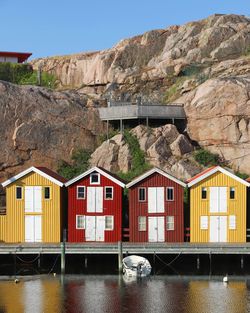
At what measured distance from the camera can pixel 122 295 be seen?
4969 centimetres

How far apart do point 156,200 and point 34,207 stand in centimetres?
954

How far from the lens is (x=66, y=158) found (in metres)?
83.4

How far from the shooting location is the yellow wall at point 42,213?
62.2 metres

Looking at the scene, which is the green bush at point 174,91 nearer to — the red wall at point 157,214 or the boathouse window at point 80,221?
the red wall at point 157,214

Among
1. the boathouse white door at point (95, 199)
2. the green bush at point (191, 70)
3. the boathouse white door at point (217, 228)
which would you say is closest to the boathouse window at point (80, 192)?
the boathouse white door at point (95, 199)

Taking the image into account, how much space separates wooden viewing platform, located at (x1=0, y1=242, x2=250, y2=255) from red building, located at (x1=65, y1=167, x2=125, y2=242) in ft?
10.3

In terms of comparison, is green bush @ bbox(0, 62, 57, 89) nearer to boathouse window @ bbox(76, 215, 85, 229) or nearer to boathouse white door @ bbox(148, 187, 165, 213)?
boathouse window @ bbox(76, 215, 85, 229)

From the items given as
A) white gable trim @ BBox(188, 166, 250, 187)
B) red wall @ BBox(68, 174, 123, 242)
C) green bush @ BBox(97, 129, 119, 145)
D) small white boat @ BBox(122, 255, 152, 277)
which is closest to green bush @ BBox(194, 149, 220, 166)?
green bush @ BBox(97, 129, 119, 145)

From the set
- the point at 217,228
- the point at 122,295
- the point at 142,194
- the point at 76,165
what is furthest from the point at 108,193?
the point at 76,165

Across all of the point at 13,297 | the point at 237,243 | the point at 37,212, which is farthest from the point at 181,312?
the point at 37,212

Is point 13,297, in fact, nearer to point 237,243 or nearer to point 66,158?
point 237,243

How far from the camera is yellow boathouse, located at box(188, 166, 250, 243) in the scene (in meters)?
61.0

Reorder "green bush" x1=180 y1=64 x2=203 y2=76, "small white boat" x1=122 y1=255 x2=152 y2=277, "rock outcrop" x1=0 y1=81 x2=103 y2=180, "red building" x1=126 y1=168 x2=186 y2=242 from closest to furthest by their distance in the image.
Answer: "small white boat" x1=122 y1=255 x2=152 y2=277
"red building" x1=126 y1=168 x2=186 y2=242
"rock outcrop" x1=0 y1=81 x2=103 y2=180
"green bush" x1=180 y1=64 x2=203 y2=76

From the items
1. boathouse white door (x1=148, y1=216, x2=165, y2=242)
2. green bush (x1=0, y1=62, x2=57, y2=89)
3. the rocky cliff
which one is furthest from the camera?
green bush (x1=0, y1=62, x2=57, y2=89)
